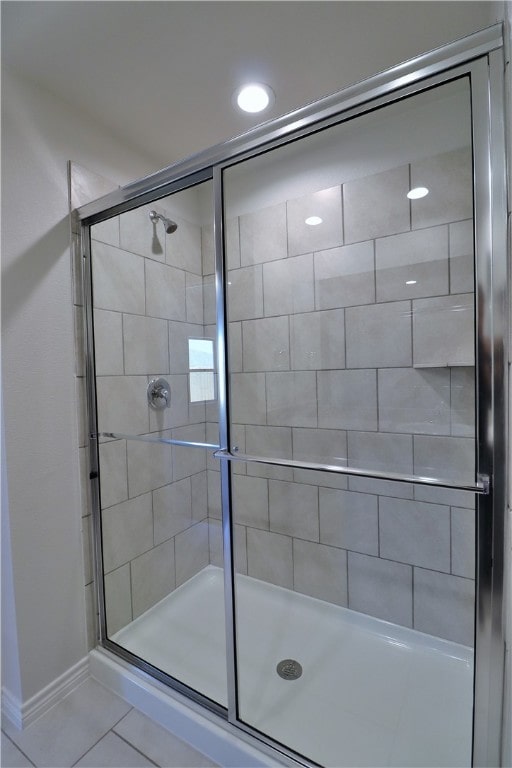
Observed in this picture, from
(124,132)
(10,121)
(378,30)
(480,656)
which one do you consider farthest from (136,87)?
(480,656)

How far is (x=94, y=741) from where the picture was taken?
1100 mm

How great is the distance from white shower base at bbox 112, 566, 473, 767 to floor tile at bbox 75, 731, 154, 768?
0.23 metres

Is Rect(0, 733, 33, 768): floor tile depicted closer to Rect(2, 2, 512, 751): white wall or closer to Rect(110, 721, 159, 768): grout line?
Rect(2, 2, 512, 751): white wall

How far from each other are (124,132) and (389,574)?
2150mm

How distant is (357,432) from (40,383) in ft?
4.11

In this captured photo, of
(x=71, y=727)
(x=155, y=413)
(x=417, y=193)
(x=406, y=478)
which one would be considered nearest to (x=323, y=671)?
(x=71, y=727)

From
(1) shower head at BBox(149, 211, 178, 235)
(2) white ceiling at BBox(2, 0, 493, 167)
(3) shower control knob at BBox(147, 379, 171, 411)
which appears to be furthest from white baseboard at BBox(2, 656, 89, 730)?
(2) white ceiling at BBox(2, 0, 493, 167)

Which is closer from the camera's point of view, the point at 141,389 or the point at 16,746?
the point at 16,746

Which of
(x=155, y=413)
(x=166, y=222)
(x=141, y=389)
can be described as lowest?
(x=155, y=413)

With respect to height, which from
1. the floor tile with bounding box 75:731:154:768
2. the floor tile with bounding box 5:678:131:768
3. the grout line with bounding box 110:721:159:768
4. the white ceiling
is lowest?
the floor tile with bounding box 5:678:131:768

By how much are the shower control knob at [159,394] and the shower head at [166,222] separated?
2.21 ft

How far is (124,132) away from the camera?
1.43 metres

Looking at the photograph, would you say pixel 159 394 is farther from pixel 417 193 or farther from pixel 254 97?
pixel 417 193

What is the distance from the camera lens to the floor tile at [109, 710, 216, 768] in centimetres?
104
